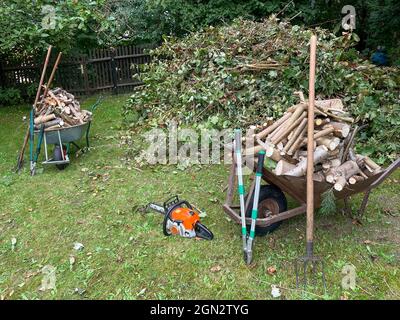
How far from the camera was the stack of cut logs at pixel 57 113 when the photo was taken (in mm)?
5766

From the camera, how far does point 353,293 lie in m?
3.17

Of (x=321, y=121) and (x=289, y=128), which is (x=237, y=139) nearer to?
(x=289, y=128)

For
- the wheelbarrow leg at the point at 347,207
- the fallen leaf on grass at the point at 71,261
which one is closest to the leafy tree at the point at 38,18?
the fallen leaf on grass at the point at 71,261

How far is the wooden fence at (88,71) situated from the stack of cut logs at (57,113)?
442 centimetres

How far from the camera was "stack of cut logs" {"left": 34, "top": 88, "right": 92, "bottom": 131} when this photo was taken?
5766 millimetres

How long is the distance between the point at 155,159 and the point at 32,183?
1.91 meters

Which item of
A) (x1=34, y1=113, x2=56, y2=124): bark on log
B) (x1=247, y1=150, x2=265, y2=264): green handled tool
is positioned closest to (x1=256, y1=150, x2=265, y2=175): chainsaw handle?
(x1=247, y1=150, x2=265, y2=264): green handled tool

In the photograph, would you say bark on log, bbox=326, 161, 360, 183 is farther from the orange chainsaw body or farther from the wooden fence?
the wooden fence

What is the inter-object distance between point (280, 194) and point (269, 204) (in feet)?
0.53

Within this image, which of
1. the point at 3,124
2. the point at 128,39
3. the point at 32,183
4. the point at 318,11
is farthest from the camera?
the point at 128,39
